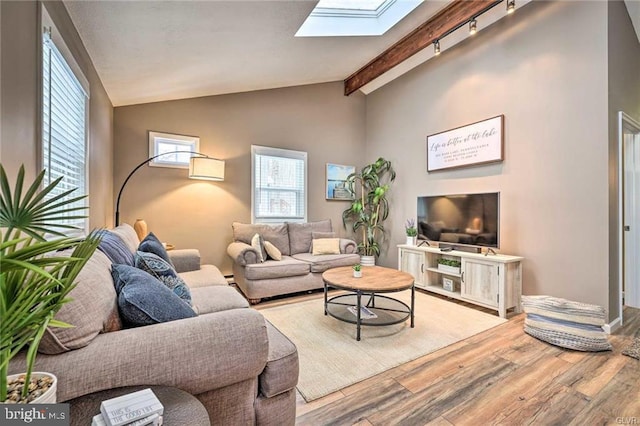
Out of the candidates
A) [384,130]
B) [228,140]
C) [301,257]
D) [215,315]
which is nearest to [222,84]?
[228,140]

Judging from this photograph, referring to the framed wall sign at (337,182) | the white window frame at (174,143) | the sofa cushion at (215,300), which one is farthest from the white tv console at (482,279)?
the white window frame at (174,143)

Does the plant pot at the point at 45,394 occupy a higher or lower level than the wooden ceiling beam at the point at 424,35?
lower

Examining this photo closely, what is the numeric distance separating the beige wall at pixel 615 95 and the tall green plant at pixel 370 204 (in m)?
2.65

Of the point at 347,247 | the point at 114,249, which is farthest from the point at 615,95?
the point at 114,249

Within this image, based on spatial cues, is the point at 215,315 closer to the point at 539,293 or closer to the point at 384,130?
the point at 539,293

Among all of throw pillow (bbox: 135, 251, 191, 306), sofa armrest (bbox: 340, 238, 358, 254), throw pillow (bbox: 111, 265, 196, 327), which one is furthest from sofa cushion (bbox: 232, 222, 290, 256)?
throw pillow (bbox: 111, 265, 196, 327)

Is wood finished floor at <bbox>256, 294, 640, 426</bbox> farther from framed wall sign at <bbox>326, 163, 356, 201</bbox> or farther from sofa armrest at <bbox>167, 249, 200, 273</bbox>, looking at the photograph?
framed wall sign at <bbox>326, 163, 356, 201</bbox>

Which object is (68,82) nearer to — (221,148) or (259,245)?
(221,148)

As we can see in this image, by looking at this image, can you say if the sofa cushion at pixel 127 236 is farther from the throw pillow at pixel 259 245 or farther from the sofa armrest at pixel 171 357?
the throw pillow at pixel 259 245

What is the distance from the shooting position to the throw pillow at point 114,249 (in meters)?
1.53

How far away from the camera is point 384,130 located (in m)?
5.03

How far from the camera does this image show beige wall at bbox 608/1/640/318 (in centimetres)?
256

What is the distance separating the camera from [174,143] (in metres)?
3.77

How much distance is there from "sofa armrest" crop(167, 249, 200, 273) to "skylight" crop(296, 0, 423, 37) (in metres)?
2.57
